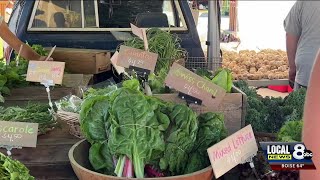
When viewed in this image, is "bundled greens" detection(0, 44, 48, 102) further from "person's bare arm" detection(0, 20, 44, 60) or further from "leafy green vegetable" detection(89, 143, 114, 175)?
"leafy green vegetable" detection(89, 143, 114, 175)

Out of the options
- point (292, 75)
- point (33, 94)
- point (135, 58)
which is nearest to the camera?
point (135, 58)

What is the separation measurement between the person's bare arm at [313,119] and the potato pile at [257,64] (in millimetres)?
4111

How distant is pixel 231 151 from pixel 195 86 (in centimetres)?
36

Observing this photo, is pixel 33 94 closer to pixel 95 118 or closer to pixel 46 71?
pixel 46 71

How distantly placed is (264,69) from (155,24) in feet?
7.84

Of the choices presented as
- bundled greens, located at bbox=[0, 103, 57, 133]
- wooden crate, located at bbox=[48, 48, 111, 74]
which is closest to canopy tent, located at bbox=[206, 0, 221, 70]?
wooden crate, located at bbox=[48, 48, 111, 74]

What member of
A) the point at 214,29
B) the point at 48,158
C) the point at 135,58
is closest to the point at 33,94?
the point at 135,58

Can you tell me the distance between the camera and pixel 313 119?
4.24 ft

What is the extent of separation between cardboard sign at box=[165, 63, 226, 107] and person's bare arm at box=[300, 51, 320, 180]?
0.38 meters

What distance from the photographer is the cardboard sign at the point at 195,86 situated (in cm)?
158

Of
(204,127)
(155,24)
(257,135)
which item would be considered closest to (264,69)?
(155,24)

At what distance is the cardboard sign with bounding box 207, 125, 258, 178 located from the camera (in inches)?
49.3

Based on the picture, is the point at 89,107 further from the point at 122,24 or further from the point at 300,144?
the point at 122,24

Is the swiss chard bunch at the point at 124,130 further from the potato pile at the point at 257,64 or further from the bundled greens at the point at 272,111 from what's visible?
the potato pile at the point at 257,64
